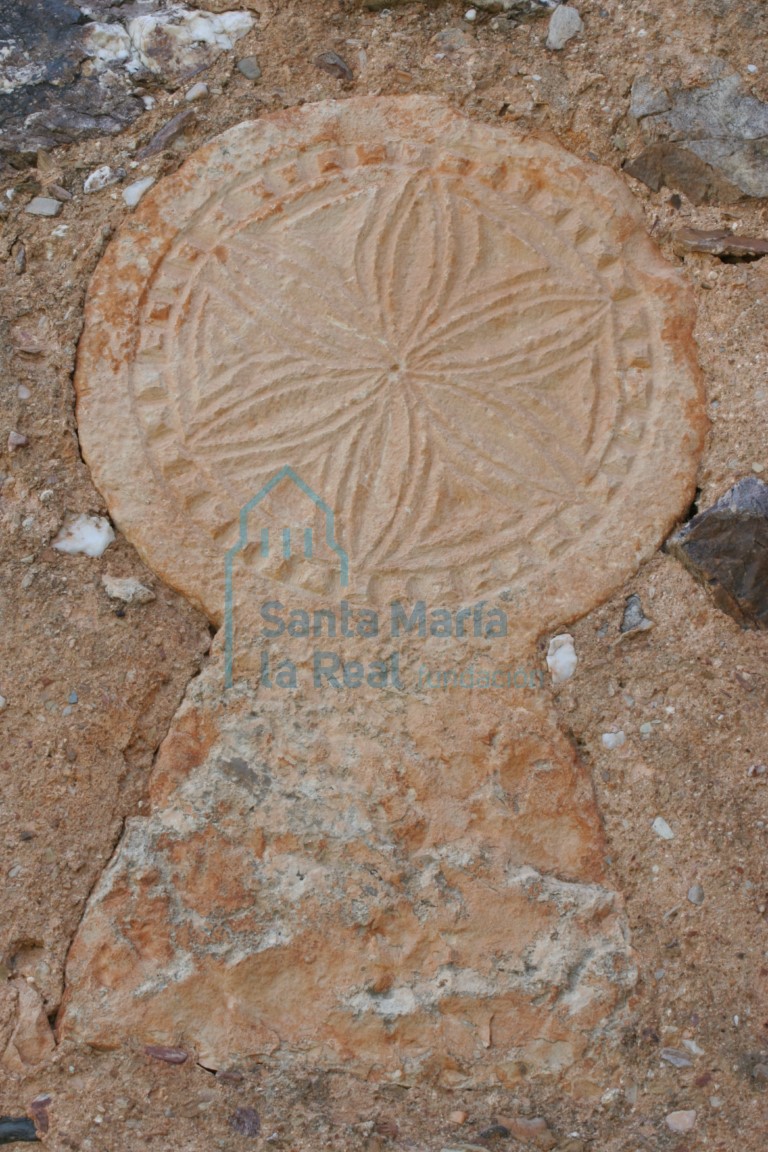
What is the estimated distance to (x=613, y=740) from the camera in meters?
2.10

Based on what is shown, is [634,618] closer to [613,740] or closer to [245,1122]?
[613,740]

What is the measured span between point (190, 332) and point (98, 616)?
0.62 metres

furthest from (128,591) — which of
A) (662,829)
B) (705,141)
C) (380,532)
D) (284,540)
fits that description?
(705,141)

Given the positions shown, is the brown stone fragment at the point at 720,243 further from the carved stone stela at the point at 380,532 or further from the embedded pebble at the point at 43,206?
the embedded pebble at the point at 43,206

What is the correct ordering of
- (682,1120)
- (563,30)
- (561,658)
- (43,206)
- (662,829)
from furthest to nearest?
1. (563,30)
2. (43,206)
3. (561,658)
4. (662,829)
5. (682,1120)

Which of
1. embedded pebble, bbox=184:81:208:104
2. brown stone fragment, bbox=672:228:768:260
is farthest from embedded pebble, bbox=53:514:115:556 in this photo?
brown stone fragment, bbox=672:228:768:260

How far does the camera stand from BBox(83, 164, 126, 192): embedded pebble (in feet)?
7.91

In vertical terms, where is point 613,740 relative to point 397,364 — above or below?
below

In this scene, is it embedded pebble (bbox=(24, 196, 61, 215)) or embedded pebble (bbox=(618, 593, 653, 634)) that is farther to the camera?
embedded pebble (bbox=(24, 196, 61, 215))

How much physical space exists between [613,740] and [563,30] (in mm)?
1592

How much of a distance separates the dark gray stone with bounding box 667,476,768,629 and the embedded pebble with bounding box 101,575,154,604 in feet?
3.40

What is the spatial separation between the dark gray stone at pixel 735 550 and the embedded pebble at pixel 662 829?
410 millimetres

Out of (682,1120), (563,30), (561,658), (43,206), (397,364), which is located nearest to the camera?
(682,1120)

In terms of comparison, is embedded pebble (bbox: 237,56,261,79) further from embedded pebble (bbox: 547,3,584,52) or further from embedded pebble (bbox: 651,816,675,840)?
embedded pebble (bbox: 651,816,675,840)
